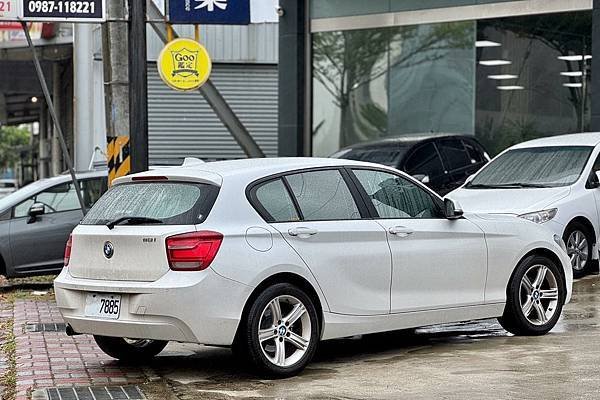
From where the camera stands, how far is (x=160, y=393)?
26.4ft

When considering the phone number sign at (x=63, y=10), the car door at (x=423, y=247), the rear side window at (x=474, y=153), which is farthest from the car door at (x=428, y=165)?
the car door at (x=423, y=247)

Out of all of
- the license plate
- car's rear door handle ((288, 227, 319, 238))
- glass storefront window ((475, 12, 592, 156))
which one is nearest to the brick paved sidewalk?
the license plate

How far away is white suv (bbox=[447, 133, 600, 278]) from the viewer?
13750 mm

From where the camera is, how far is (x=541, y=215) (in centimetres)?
1358

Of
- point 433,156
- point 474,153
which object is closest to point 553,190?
point 433,156

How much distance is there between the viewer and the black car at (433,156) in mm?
17109

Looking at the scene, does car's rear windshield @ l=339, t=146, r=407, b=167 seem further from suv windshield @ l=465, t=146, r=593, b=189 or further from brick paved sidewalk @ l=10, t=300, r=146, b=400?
brick paved sidewalk @ l=10, t=300, r=146, b=400

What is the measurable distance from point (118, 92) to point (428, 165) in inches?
229

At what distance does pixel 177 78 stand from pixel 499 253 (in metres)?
8.45

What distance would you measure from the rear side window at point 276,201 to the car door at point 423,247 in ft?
2.43

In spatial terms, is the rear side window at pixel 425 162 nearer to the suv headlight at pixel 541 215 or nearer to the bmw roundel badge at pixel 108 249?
the suv headlight at pixel 541 215

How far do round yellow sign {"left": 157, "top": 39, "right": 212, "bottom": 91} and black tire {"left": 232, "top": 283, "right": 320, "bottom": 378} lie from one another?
894cm

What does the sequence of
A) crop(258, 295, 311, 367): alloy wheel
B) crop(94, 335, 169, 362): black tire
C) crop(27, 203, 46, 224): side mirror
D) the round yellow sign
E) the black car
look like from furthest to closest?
the black car < the round yellow sign < crop(27, 203, 46, 224): side mirror < crop(94, 335, 169, 362): black tire < crop(258, 295, 311, 367): alloy wheel

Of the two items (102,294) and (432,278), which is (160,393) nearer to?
(102,294)
